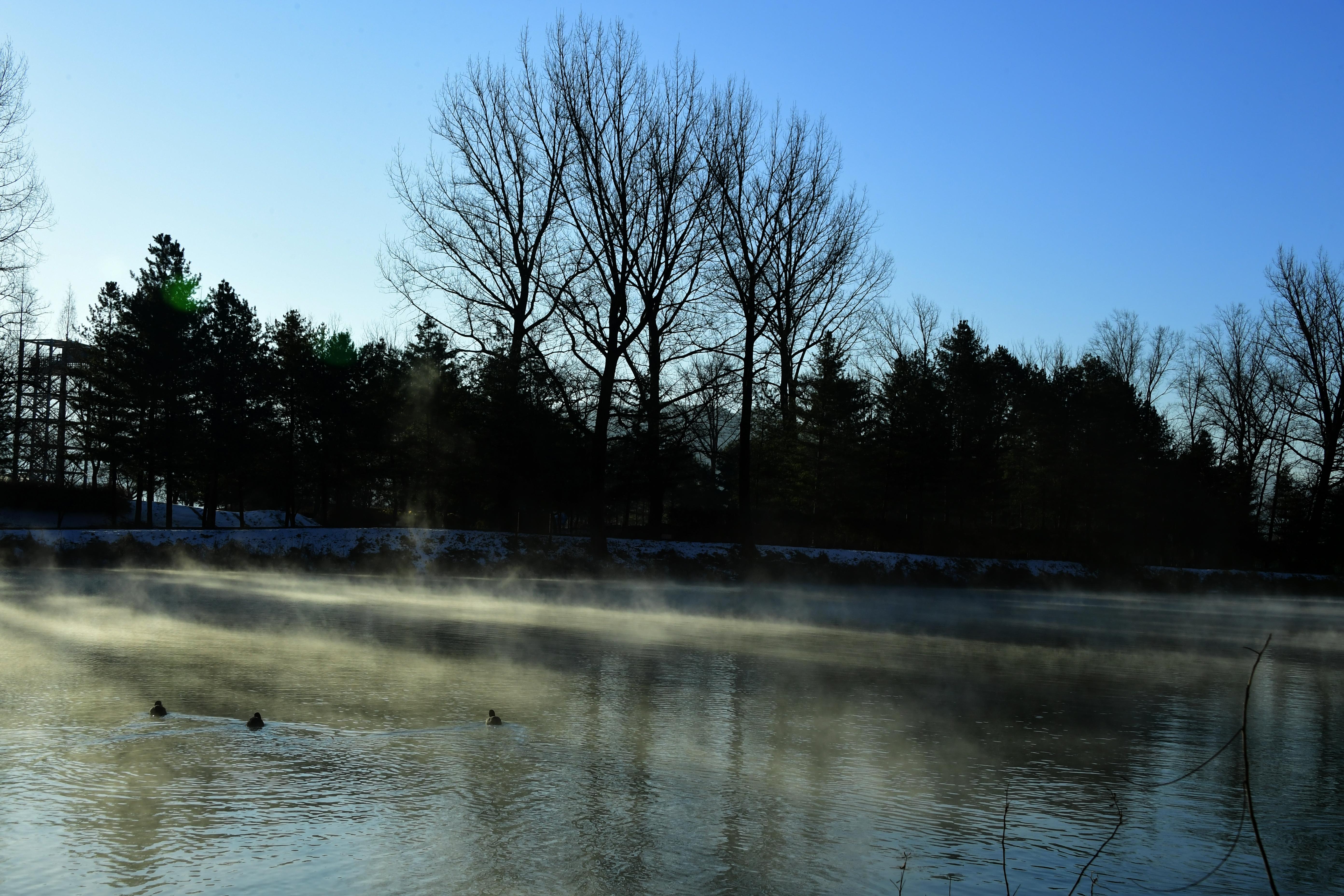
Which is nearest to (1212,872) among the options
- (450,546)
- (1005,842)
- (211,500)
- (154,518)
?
(1005,842)

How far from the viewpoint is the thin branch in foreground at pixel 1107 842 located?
179 inches

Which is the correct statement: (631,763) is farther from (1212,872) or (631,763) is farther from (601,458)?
(601,458)

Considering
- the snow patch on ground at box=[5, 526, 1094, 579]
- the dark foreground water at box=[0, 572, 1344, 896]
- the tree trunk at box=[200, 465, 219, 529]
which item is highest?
the tree trunk at box=[200, 465, 219, 529]

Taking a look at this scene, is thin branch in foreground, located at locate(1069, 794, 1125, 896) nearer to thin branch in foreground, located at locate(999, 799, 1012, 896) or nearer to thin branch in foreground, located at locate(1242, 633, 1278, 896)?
thin branch in foreground, located at locate(999, 799, 1012, 896)

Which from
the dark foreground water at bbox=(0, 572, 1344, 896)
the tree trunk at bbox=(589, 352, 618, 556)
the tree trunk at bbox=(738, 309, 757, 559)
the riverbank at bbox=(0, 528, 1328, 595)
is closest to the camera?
the dark foreground water at bbox=(0, 572, 1344, 896)

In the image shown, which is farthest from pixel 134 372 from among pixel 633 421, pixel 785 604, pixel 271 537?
pixel 785 604

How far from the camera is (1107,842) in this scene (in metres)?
5.21

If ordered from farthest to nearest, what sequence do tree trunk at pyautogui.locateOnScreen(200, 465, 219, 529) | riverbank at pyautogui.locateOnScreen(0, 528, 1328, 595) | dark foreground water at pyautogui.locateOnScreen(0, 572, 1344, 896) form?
tree trunk at pyautogui.locateOnScreen(200, 465, 219, 529) → riverbank at pyautogui.locateOnScreen(0, 528, 1328, 595) → dark foreground water at pyautogui.locateOnScreen(0, 572, 1344, 896)

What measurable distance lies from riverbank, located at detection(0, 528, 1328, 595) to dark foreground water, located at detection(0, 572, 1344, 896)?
13.3 m

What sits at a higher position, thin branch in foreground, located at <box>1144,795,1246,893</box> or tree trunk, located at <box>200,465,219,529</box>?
tree trunk, located at <box>200,465,219,529</box>

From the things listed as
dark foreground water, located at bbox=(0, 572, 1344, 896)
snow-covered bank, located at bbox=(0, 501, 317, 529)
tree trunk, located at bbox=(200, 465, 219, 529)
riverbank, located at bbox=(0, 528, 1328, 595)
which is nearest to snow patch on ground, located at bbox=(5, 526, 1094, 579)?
riverbank, located at bbox=(0, 528, 1328, 595)

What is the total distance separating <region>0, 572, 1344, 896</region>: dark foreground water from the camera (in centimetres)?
509

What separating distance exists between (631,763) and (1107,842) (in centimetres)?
311

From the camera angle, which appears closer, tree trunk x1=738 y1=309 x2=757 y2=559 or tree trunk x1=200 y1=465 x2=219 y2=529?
tree trunk x1=738 y1=309 x2=757 y2=559
